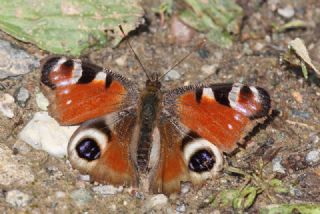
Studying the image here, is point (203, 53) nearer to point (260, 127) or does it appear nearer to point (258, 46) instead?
point (258, 46)

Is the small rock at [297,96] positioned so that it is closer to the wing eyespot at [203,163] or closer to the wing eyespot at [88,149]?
the wing eyespot at [203,163]

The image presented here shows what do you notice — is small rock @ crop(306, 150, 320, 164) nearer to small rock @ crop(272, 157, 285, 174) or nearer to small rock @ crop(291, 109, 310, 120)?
small rock @ crop(272, 157, 285, 174)

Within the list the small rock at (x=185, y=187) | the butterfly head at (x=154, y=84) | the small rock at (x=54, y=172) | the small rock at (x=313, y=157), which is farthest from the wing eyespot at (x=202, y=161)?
the small rock at (x=54, y=172)

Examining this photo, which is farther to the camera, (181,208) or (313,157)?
(313,157)

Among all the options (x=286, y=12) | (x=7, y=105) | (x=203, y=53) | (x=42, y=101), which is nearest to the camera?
(x=7, y=105)

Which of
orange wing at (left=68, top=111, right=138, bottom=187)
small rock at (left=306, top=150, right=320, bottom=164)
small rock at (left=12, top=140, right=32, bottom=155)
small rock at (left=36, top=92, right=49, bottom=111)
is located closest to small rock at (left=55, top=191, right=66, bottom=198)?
orange wing at (left=68, top=111, right=138, bottom=187)

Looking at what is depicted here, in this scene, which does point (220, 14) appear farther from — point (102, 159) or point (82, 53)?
point (102, 159)

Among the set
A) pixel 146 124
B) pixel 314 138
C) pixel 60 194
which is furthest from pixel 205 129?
pixel 60 194

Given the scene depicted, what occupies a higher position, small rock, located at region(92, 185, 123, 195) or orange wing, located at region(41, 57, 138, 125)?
orange wing, located at region(41, 57, 138, 125)
